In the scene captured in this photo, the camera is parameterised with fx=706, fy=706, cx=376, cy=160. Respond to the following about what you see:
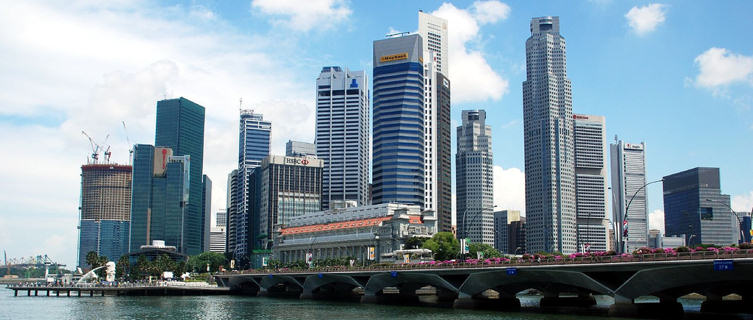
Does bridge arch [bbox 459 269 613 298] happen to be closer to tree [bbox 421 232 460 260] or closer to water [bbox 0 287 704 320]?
water [bbox 0 287 704 320]

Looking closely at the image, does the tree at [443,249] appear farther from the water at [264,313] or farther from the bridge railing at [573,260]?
the water at [264,313]

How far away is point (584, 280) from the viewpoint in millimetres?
91375

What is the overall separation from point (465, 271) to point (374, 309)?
56.4 feet

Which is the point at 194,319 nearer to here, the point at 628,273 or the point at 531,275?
the point at 531,275

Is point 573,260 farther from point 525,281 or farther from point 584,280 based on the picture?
point 525,281

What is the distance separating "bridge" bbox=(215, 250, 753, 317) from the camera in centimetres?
7919

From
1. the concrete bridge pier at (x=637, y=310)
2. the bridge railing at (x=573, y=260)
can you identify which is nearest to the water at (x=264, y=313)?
the concrete bridge pier at (x=637, y=310)

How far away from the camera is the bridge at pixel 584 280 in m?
79.2

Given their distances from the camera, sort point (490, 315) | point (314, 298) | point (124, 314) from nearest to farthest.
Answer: point (490, 315) < point (124, 314) < point (314, 298)

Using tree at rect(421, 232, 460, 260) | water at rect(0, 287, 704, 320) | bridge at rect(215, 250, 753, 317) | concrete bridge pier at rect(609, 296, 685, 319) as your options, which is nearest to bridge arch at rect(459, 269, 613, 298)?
bridge at rect(215, 250, 753, 317)

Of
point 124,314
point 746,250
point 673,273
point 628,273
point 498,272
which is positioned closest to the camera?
point 746,250

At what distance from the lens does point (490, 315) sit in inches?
3789

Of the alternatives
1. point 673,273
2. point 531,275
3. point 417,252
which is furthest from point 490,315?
point 417,252

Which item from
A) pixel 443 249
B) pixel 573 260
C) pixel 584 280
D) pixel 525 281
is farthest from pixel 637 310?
pixel 443 249
